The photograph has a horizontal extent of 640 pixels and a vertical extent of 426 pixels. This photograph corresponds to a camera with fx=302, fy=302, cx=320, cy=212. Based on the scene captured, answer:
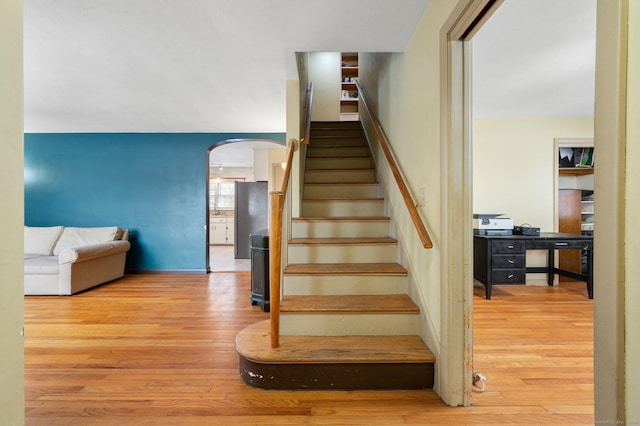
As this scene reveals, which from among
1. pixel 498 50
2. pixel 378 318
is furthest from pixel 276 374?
pixel 498 50

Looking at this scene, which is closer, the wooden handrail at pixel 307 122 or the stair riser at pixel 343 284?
the stair riser at pixel 343 284

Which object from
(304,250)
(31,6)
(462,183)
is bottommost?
(304,250)

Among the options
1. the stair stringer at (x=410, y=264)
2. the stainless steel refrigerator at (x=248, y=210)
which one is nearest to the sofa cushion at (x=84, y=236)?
the stainless steel refrigerator at (x=248, y=210)

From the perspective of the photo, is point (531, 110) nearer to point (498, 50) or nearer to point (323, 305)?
point (498, 50)

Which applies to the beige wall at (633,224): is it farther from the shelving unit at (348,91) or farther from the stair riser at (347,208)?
the shelving unit at (348,91)

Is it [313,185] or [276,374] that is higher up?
[313,185]

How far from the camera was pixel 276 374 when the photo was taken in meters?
1.87

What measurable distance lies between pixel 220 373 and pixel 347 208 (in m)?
1.94

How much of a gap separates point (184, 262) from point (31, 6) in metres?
4.16

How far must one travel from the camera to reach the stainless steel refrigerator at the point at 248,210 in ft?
22.4

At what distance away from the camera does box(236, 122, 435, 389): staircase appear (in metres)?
1.86

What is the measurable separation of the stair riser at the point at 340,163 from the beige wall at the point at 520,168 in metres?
1.78

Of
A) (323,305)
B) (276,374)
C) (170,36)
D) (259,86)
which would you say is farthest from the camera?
(259,86)

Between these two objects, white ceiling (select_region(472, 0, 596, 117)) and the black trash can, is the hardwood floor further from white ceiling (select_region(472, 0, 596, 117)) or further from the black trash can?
white ceiling (select_region(472, 0, 596, 117))
